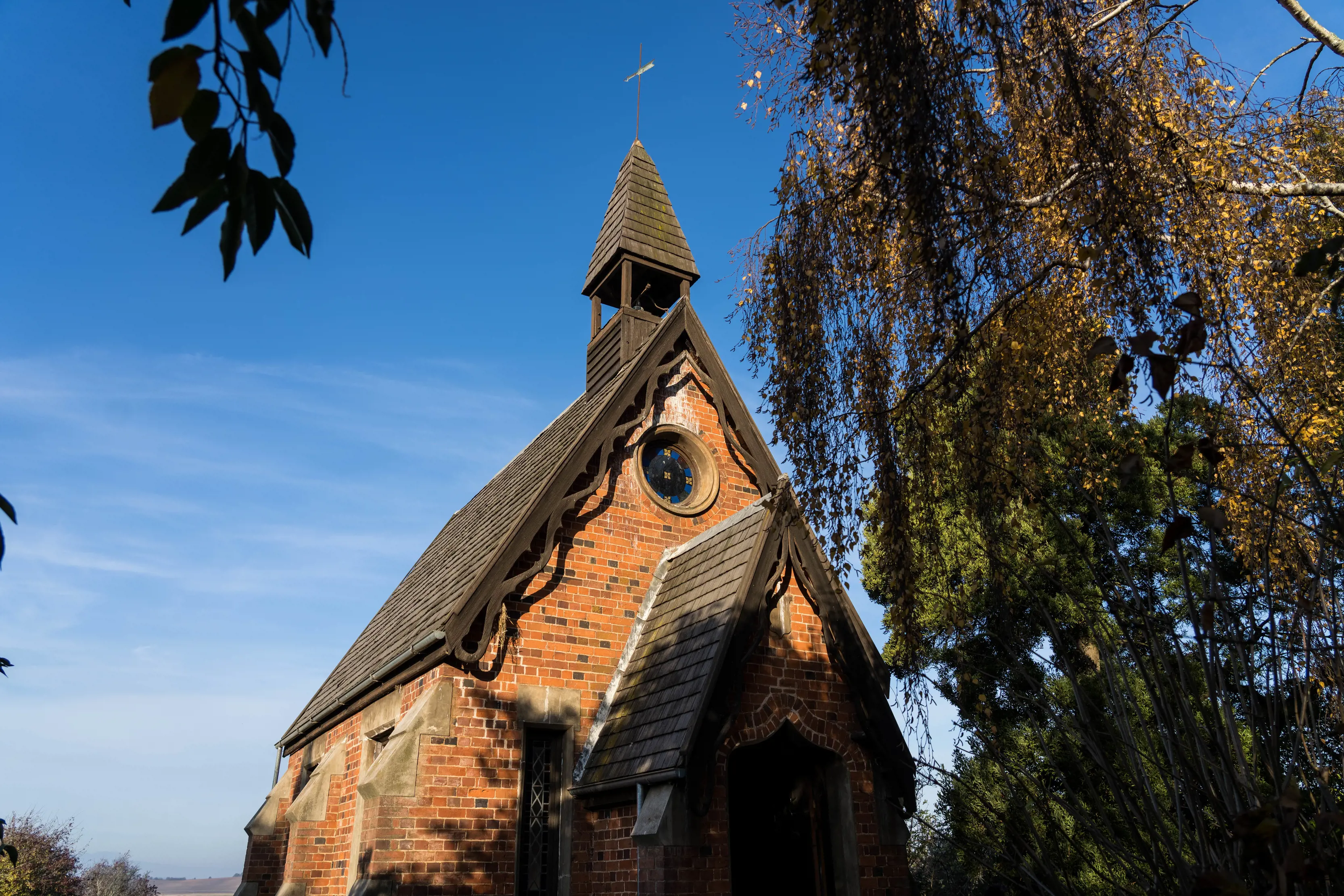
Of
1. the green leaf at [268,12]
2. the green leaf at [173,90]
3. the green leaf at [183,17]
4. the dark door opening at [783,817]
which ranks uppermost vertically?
the green leaf at [268,12]

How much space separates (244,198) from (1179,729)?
12.4ft

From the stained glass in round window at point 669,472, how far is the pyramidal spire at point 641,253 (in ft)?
11.7

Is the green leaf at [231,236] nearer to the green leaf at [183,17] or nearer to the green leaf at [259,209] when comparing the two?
the green leaf at [259,209]

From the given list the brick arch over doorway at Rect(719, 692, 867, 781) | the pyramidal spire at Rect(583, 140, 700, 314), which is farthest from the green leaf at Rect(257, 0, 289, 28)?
the pyramidal spire at Rect(583, 140, 700, 314)

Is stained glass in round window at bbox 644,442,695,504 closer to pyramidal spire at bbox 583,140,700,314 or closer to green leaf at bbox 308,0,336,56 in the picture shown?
pyramidal spire at bbox 583,140,700,314

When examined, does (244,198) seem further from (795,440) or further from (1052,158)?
(1052,158)

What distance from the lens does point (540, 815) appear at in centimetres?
955

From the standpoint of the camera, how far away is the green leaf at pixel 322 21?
1716 mm

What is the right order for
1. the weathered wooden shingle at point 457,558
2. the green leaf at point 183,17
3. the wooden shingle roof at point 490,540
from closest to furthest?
the green leaf at point 183,17
the wooden shingle roof at point 490,540
the weathered wooden shingle at point 457,558

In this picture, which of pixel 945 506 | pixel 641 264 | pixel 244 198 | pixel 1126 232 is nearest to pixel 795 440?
pixel 1126 232

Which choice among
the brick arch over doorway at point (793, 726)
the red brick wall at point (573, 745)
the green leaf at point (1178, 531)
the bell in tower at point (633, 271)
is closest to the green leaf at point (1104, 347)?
the green leaf at point (1178, 531)

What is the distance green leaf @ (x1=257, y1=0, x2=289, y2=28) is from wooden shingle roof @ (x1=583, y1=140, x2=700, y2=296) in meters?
13.6

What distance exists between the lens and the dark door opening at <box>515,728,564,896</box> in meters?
9.25

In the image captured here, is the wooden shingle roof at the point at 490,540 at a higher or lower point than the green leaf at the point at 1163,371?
higher
